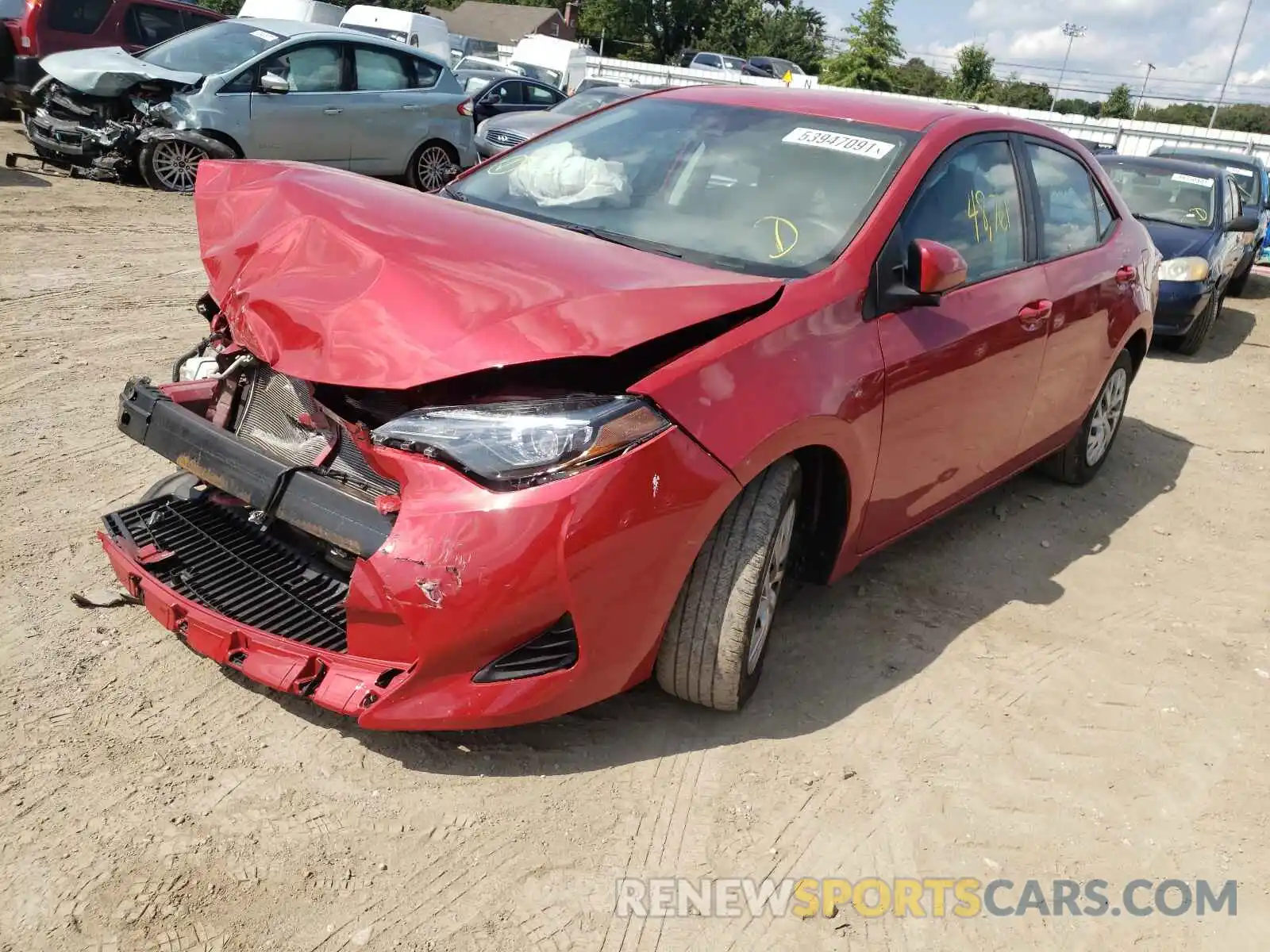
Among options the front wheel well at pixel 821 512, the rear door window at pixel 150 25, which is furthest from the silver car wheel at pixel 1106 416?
the rear door window at pixel 150 25

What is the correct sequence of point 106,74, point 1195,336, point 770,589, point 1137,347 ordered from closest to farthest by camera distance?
1. point 770,589
2. point 1137,347
3. point 1195,336
4. point 106,74

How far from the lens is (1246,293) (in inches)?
537

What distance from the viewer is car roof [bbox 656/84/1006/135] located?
3.68 metres

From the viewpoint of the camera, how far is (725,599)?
279cm

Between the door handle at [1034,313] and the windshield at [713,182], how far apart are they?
85cm

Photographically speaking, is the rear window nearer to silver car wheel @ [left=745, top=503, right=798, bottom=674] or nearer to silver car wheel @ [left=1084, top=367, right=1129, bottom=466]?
silver car wheel @ [left=1084, top=367, right=1129, bottom=466]

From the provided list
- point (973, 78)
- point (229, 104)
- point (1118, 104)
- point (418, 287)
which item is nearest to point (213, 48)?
point (229, 104)

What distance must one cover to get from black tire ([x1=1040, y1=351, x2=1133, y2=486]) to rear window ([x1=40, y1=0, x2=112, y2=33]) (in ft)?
40.4

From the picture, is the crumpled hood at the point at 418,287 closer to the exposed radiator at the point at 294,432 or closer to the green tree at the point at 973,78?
the exposed radiator at the point at 294,432

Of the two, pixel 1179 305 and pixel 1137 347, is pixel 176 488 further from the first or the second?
pixel 1179 305

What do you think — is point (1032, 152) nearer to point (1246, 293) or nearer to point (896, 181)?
point (896, 181)

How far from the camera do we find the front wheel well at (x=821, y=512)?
10.4 feet

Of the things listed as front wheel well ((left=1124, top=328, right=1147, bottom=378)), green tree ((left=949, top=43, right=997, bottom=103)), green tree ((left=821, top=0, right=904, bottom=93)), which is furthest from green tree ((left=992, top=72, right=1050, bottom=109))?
front wheel well ((left=1124, top=328, right=1147, bottom=378))

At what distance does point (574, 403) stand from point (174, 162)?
9245mm
